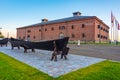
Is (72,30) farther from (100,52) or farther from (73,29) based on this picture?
(100,52)

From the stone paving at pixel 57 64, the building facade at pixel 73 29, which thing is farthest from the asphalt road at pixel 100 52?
the building facade at pixel 73 29

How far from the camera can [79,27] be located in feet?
138

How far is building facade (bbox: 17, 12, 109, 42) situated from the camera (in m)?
39.6

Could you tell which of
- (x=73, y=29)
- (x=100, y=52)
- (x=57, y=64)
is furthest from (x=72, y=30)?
(x=57, y=64)

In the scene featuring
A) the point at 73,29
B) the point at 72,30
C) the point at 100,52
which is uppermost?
the point at 73,29

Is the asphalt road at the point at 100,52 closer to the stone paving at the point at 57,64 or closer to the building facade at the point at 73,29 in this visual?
the stone paving at the point at 57,64

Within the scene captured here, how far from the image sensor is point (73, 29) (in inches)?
1709

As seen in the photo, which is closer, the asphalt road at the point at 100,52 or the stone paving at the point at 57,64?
the stone paving at the point at 57,64

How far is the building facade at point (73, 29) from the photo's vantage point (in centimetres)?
3956

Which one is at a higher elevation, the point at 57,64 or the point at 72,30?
the point at 72,30

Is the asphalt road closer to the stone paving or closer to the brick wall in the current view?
the stone paving

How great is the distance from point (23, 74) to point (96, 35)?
37.4 m

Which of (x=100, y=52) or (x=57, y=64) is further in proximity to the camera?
(x=100, y=52)

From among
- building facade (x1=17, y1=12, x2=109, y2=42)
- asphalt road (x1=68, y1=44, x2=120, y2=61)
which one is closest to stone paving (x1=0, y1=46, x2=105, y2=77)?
asphalt road (x1=68, y1=44, x2=120, y2=61)
